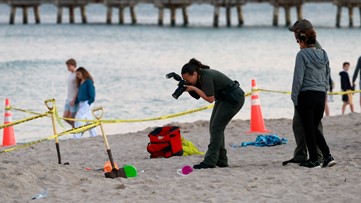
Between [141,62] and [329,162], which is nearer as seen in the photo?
[329,162]

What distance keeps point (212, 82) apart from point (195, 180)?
107cm

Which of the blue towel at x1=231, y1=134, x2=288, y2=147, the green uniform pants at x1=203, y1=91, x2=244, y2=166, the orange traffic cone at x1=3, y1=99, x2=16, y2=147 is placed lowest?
the orange traffic cone at x1=3, y1=99, x2=16, y2=147

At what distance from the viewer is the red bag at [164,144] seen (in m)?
11.7

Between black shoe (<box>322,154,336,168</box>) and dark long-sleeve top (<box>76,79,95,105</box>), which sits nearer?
black shoe (<box>322,154,336,168</box>)

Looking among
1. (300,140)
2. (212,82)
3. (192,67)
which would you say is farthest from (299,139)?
(192,67)

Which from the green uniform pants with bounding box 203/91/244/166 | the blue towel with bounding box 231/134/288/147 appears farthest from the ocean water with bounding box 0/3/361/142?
the green uniform pants with bounding box 203/91/244/166

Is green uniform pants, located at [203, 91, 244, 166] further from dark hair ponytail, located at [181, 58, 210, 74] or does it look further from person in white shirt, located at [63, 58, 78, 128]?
person in white shirt, located at [63, 58, 78, 128]

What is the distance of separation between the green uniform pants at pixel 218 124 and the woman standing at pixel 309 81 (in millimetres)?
728

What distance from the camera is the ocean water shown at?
80.8ft

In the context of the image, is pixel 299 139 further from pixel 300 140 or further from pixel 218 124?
pixel 218 124

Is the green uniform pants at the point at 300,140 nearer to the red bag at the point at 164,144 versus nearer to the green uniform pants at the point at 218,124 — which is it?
the green uniform pants at the point at 218,124

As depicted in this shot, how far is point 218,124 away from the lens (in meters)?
9.97

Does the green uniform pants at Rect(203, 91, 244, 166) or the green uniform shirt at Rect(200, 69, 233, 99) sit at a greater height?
the green uniform shirt at Rect(200, 69, 233, 99)

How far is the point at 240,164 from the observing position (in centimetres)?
1083
